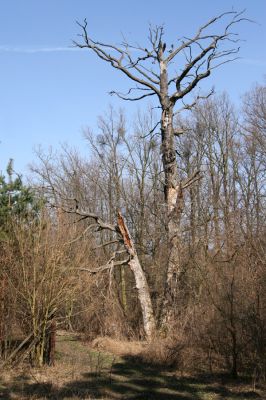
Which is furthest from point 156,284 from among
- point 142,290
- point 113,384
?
point 113,384

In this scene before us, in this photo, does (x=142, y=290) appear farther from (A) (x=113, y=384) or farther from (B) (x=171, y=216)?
(A) (x=113, y=384)

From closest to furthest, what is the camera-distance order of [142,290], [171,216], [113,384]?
[113,384], [171,216], [142,290]

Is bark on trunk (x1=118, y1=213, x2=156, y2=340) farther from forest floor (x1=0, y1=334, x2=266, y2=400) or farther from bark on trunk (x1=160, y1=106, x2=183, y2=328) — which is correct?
forest floor (x1=0, y1=334, x2=266, y2=400)

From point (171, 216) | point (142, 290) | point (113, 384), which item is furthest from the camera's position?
point (142, 290)

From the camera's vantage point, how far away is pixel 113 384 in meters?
10.2

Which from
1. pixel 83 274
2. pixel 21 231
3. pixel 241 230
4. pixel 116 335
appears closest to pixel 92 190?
pixel 116 335

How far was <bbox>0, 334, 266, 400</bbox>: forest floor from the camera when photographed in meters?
9.07

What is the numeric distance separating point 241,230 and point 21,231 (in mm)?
5286

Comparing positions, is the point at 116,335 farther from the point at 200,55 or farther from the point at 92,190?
the point at 92,190

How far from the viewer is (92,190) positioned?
1277 inches

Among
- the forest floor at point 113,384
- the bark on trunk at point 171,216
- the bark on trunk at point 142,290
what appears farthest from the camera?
the bark on trunk at point 142,290

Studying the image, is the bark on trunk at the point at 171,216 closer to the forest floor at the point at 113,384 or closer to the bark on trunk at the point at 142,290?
the bark on trunk at the point at 142,290

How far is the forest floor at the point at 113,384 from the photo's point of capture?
9.07 meters

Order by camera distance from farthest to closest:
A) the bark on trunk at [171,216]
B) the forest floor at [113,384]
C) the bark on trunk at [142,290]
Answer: the bark on trunk at [142,290] → the bark on trunk at [171,216] → the forest floor at [113,384]
